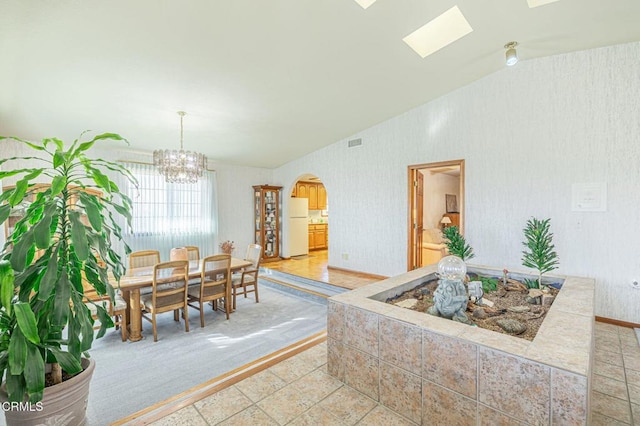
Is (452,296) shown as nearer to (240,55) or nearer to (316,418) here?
(316,418)

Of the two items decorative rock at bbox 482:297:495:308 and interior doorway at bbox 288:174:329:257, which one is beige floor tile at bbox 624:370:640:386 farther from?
interior doorway at bbox 288:174:329:257

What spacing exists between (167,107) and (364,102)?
2691 mm

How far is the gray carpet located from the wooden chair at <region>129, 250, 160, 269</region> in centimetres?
76

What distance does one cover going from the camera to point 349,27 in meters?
2.66

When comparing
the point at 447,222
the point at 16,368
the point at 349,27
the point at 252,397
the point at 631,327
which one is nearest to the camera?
the point at 16,368

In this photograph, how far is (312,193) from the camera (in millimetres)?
8516

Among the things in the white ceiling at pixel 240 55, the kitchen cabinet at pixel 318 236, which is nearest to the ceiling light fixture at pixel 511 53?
the white ceiling at pixel 240 55

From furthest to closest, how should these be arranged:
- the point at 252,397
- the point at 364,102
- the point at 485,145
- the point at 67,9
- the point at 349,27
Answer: the point at 364,102 → the point at 485,145 → the point at 349,27 → the point at 67,9 → the point at 252,397

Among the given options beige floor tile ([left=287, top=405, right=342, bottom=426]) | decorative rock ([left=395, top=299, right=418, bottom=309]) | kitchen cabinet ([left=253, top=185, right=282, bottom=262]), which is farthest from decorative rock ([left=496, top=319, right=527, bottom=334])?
kitchen cabinet ([left=253, top=185, right=282, bottom=262])

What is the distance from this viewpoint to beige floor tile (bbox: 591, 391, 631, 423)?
5.57 feet

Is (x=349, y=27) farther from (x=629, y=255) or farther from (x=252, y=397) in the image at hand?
(x=629, y=255)

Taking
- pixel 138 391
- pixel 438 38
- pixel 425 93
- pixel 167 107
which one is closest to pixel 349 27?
pixel 438 38

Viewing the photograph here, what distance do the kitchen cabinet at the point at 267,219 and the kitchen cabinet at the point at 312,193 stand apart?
3.56 ft

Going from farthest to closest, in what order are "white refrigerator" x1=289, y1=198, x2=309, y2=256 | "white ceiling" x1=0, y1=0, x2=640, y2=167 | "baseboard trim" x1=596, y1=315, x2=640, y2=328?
1. "white refrigerator" x1=289, y1=198, x2=309, y2=256
2. "baseboard trim" x1=596, y1=315, x2=640, y2=328
3. "white ceiling" x1=0, y1=0, x2=640, y2=167
